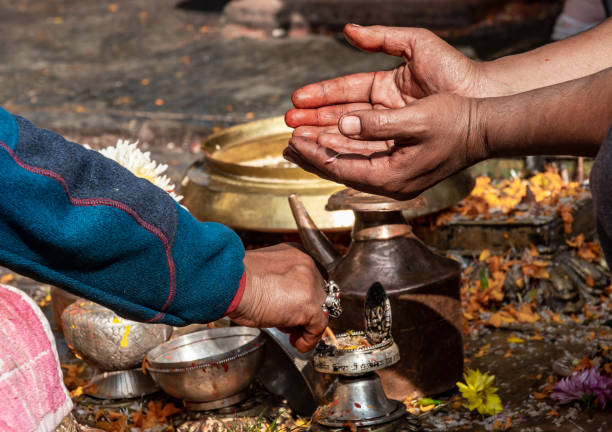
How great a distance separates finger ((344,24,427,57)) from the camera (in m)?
2.28

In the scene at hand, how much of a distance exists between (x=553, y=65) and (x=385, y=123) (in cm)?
85

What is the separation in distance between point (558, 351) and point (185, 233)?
5.58 ft

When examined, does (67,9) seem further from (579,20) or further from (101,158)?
(101,158)

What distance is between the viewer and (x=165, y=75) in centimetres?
689

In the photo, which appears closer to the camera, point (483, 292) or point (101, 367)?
point (101, 367)

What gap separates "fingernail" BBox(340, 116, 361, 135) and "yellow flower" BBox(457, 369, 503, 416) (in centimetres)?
101

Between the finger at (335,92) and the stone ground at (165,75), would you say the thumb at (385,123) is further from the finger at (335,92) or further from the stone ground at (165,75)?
the stone ground at (165,75)

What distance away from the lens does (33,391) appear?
181 cm

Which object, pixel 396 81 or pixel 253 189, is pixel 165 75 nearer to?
pixel 253 189

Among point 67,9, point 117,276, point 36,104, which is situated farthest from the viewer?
point 67,9

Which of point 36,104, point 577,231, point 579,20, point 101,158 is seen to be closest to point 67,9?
point 36,104

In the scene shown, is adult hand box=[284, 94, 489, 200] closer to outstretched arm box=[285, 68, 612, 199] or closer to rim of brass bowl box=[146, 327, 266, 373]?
outstretched arm box=[285, 68, 612, 199]

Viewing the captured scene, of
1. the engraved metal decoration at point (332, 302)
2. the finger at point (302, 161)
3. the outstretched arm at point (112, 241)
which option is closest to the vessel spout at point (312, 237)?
the finger at point (302, 161)

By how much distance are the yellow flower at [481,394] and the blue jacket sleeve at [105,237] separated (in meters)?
1.00
